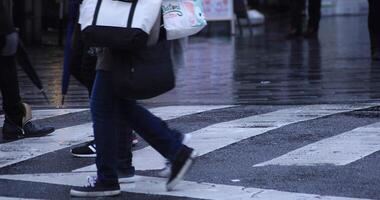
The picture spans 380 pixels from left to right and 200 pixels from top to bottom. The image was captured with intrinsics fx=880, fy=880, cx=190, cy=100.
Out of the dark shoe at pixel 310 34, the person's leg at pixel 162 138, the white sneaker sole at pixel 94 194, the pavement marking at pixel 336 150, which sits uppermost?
the person's leg at pixel 162 138

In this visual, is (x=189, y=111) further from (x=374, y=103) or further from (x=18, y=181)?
(x=18, y=181)

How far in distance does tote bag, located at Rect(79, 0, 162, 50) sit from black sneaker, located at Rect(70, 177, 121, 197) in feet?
2.87

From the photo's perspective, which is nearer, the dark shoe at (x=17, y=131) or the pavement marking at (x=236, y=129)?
the pavement marking at (x=236, y=129)

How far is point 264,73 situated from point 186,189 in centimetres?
738

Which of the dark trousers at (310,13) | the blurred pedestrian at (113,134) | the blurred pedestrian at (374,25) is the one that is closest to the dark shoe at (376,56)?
the blurred pedestrian at (374,25)

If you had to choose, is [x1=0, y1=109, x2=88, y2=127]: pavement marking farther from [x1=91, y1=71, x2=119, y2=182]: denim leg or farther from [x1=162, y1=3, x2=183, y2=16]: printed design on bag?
[x1=162, y1=3, x2=183, y2=16]: printed design on bag

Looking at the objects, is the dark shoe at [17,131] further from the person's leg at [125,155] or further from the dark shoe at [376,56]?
the dark shoe at [376,56]

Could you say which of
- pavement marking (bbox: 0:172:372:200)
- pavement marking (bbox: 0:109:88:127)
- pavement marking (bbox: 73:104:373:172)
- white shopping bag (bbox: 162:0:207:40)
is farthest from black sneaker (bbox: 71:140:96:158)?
pavement marking (bbox: 0:109:88:127)

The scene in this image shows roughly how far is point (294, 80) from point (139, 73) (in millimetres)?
6833

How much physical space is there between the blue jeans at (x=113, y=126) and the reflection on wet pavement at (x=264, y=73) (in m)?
4.25

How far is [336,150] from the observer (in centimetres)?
657

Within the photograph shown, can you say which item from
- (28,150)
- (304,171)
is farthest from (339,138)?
(28,150)

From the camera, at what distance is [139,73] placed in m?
5.11

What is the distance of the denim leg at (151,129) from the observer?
5379 millimetres
